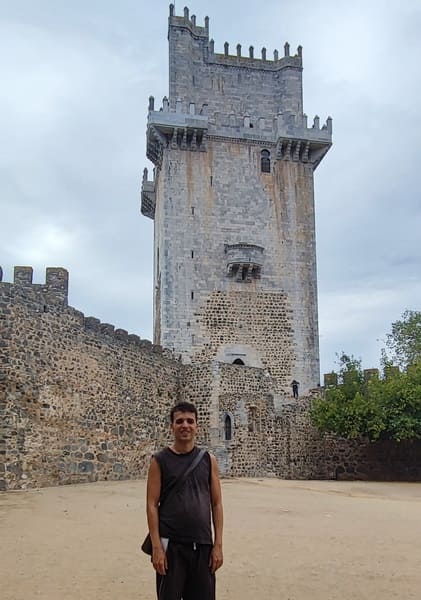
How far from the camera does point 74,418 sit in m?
17.1

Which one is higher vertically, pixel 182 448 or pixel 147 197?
pixel 147 197

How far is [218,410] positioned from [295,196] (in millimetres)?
13502

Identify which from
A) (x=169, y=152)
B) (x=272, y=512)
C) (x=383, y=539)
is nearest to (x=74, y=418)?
(x=272, y=512)

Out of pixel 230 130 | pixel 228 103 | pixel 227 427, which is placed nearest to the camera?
pixel 227 427

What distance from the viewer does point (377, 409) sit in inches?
912

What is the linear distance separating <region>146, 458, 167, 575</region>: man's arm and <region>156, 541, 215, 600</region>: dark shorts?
0.06 metres

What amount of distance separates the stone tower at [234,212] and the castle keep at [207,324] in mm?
64

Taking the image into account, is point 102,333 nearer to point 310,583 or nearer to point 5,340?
point 5,340

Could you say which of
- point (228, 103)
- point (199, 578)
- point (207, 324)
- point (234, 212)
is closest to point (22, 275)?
point (199, 578)

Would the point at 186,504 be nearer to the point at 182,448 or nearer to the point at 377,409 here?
the point at 182,448

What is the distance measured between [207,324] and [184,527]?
84.8ft

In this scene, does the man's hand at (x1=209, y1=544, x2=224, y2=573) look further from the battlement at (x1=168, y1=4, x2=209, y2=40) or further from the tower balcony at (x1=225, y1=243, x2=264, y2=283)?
the battlement at (x1=168, y1=4, x2=209, y2=40)

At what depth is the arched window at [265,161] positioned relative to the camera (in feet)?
108

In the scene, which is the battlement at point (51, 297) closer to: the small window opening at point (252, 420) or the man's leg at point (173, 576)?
the small window opening at point (252, 420)
